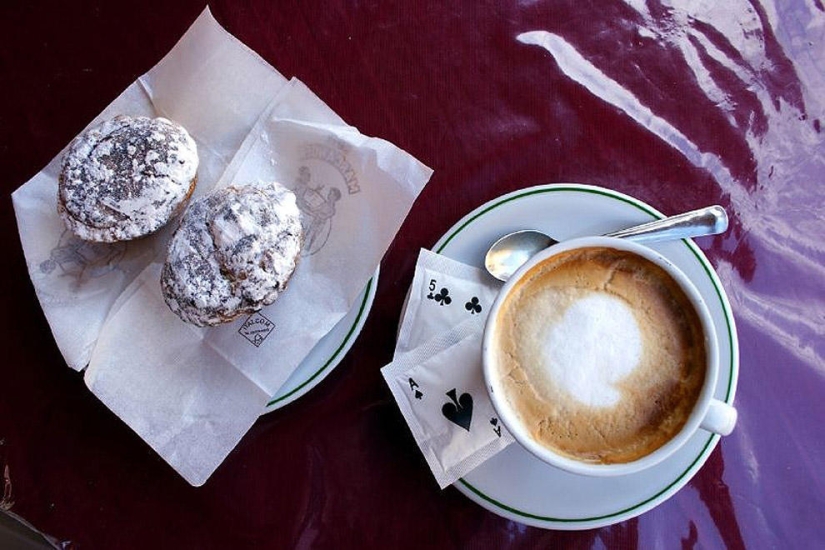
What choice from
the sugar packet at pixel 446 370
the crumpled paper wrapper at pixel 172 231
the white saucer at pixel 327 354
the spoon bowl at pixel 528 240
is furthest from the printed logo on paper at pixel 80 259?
the spoon bowl at pixel 528 240

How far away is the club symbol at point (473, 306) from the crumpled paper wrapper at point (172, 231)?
0.55ft

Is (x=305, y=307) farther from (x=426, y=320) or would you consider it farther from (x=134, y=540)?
(x=134, y=540)

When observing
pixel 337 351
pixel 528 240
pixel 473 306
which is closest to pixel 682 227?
pixel 528 240

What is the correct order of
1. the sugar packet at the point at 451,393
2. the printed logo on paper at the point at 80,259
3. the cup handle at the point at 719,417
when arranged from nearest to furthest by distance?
the cup handle at the point at 719,417, the sugar packet at the point at 451,393, the printed logo on paper at the point at 80,259

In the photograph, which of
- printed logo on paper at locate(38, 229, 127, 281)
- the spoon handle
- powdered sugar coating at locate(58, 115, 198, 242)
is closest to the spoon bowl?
the spoon handle

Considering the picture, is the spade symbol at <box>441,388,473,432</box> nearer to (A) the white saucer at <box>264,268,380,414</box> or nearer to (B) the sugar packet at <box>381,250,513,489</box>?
(B) the sugar packet at <box>381,250,513,489</box>

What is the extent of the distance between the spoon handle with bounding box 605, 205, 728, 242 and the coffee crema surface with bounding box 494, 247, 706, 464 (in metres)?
0.13

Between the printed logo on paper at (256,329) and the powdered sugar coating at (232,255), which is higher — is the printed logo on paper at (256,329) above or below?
below

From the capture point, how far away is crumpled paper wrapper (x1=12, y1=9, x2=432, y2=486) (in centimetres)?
121

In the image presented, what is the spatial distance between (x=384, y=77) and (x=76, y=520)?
1.00 m

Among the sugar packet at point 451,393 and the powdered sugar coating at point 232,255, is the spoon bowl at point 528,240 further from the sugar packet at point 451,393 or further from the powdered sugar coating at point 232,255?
the powdered sugar coating at point 232,255

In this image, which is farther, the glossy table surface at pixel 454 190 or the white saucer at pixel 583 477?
the glossy table surface at pixel 454 190

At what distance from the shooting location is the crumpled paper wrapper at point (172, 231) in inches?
47.8

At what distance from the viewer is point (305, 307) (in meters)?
1.24
